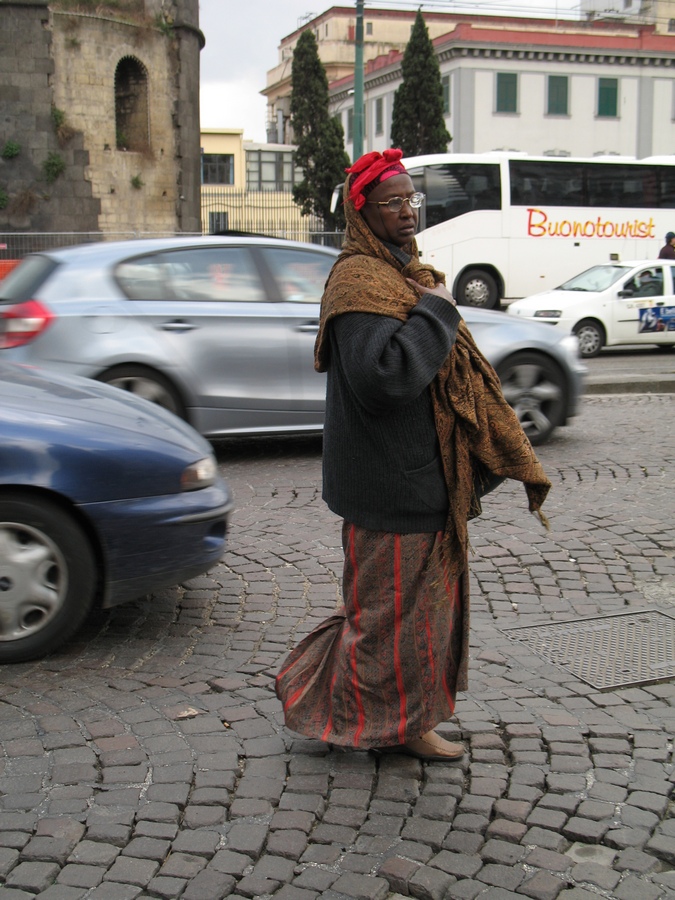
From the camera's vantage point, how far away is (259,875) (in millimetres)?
2750

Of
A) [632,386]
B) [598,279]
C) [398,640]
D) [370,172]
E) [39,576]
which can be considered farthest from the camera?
[598,279]

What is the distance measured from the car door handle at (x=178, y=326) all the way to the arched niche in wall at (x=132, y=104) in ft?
94.4

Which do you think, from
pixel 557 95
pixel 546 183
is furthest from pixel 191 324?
pixel 557 95

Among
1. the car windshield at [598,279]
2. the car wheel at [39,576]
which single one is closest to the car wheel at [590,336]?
the car windshield at [598,279]

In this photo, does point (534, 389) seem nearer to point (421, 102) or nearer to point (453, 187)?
point (453, 187)

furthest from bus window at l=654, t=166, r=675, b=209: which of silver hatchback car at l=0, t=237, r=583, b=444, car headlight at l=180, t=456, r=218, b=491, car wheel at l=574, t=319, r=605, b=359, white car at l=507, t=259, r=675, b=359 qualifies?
car headlight at l=180, t=456, r=218, b=491

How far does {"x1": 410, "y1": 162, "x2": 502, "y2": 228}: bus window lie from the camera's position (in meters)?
24.4

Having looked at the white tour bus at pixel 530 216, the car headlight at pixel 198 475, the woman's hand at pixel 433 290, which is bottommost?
the car headlight at pixel 198 475

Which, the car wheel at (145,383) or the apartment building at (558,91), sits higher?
the apartment building at (558,91)

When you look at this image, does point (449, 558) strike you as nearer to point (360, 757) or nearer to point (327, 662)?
point (327, 662)

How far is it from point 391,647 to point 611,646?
1603 millimetres

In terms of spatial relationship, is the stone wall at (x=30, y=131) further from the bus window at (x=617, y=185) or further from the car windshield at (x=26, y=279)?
the car windshield at (x=26, y=279)

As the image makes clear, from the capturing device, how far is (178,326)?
7.65 meters

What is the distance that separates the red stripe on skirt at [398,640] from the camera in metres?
3.09
